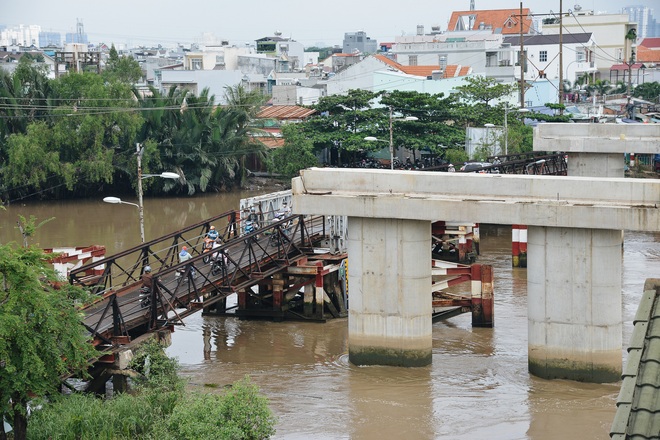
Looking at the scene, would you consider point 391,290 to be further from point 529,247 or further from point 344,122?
point 344,122

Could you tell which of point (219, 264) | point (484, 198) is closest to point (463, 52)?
point (219, 264)

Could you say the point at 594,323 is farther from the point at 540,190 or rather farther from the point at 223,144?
the point at 223,144

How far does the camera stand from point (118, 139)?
6188 centimetres

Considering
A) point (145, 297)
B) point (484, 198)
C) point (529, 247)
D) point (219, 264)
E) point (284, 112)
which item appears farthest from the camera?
point (284, 112)

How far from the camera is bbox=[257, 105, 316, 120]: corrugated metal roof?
73.9 m

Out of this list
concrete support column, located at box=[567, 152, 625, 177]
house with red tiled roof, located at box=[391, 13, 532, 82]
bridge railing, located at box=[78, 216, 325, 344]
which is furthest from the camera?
house with red tiled roof, located at box=[391, 13, 532, 82]

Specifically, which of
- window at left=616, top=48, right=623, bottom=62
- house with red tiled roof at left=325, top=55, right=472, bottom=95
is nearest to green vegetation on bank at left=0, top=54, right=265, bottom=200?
house with red tiled roof at left=325, top=55, right=472, bottom=95

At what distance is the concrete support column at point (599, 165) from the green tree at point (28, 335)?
26970mm

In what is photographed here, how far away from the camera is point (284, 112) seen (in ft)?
252

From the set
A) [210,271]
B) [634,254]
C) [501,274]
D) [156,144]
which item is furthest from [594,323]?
[156,144]

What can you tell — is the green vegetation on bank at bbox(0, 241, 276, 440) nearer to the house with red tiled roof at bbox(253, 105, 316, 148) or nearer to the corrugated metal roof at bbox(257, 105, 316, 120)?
the house with red tiled roof at bbox(253, 105, 316, 148)

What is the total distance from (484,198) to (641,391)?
17.2m

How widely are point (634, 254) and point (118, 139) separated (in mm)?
30719

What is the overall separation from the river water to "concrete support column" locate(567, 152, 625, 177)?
23.6ft
